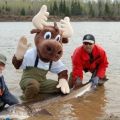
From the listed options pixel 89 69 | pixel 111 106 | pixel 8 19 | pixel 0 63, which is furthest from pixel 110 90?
pixel 8 19

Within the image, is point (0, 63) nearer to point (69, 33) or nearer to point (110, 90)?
point (69, 33)

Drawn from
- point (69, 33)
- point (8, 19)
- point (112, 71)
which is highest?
point (69, 33)

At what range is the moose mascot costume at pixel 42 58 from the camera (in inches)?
309

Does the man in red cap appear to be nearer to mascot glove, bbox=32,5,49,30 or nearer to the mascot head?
the mascot head

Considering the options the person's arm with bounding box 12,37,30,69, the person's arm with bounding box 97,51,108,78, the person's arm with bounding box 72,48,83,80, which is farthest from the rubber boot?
the person's arm with bounding box 97,51,108,78

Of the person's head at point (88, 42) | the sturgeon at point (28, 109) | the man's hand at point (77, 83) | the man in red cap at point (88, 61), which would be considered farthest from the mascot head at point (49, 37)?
the man's hand at point (77, 83)

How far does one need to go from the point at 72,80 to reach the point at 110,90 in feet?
2.94

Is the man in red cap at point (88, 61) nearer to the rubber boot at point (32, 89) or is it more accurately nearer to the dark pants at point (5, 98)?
the rubber boot at point (32, 89)

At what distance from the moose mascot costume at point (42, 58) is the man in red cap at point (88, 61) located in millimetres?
632

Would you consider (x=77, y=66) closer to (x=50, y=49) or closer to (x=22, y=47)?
(x=50, y=49)

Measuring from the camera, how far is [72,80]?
912 centimetres

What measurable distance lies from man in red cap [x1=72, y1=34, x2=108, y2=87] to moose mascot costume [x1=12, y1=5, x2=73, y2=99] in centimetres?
63

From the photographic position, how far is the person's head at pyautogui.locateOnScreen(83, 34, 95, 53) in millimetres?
8797

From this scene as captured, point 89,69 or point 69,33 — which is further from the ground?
point 69,33
